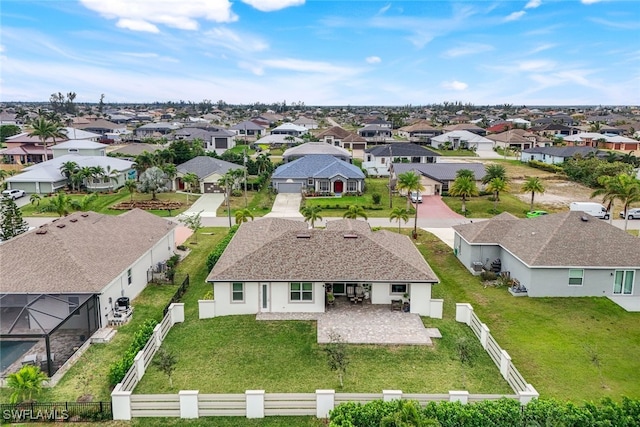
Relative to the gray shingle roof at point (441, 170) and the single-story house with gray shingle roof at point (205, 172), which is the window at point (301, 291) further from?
the gray shingle roof at point (441, 170)

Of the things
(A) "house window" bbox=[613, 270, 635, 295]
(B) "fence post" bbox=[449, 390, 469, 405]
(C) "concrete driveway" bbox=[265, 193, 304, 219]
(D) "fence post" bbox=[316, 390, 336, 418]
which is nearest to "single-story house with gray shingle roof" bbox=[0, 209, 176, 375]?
(D) "fence post" bbox=[316, 390, 336, 418]

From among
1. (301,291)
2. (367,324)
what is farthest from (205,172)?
(367,324)

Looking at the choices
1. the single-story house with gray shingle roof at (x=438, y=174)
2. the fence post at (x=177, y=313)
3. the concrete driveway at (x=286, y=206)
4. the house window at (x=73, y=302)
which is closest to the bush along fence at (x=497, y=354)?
the fence post at (x=177, y=313)

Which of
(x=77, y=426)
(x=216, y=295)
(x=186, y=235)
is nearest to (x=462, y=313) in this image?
(x=216, y=295)

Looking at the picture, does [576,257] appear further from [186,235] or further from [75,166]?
[75,166]

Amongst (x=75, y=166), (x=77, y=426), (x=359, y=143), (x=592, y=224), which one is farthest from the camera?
(x=359, y=143)

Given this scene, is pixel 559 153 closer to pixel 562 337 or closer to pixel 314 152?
pixel 314 152

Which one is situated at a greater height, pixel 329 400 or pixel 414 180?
pixel 414 180

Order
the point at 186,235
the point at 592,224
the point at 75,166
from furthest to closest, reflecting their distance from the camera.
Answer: the point at 75,166 → the point at 186,235 → the point at 592,224
